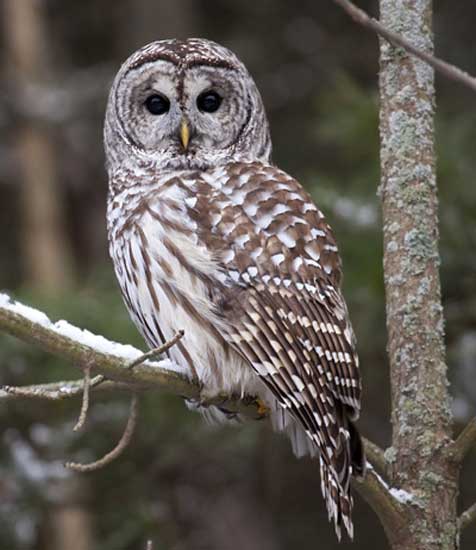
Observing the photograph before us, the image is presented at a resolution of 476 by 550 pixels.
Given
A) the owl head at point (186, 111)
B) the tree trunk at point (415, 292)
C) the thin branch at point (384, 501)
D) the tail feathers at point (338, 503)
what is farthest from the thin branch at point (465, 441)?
the owl head at point (186, 111)

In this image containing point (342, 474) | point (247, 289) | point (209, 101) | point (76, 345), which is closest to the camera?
point (76, 345)

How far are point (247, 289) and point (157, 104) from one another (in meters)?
0.92

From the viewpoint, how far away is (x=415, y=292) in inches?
129

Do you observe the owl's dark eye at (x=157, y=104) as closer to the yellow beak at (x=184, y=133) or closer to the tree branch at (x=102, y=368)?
the yellow beak at (x=184, y=133)

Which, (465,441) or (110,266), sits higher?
(110,266)

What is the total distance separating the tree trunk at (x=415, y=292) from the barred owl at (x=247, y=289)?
171 mm

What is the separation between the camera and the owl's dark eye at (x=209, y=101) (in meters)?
4.18

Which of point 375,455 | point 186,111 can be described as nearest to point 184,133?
point 186,111

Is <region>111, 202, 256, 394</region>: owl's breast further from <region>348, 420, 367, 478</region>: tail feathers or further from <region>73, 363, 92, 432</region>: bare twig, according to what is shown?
<region>73, 363, 92, 432</region>: bare twig

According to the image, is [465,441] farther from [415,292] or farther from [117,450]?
[117,450]

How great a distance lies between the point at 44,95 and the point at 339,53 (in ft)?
6.81

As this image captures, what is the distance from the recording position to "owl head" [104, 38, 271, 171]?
13.4 feet

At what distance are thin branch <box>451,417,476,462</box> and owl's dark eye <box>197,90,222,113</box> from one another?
5.01 ft

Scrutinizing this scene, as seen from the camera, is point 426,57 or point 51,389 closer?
point 426,57
